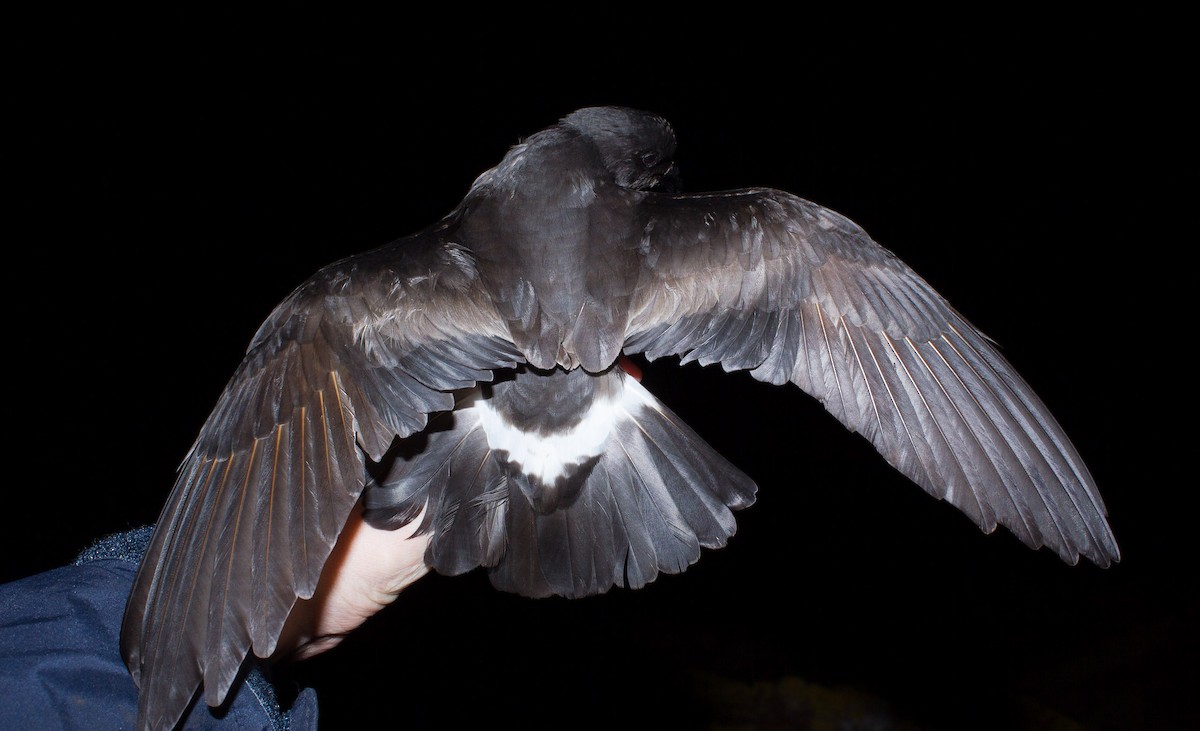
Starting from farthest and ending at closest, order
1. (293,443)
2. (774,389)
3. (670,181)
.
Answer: (774,389)
(670,181)
(293,443)

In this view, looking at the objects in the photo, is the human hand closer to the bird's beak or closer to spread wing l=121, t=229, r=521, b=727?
spread wing l=121, t=229, r=521, b=727

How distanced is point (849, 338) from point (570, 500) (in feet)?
2.30

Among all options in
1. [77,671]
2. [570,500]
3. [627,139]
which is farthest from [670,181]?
[77,671]

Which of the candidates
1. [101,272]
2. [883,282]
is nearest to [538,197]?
[883,282]

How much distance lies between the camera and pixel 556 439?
184cm

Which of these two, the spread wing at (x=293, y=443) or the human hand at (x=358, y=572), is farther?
the human hand at (x=358, y=572)

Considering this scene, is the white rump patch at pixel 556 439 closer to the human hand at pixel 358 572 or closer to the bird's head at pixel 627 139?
the human hand at pixel 358 572

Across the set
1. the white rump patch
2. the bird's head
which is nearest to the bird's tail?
the white rump patch

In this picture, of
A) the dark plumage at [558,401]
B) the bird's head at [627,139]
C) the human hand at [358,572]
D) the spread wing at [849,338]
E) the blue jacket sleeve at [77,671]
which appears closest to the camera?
the blue jacket sleeve at [77,671]

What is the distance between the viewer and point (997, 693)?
12.6 ft

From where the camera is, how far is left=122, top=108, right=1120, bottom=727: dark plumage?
4.76ft

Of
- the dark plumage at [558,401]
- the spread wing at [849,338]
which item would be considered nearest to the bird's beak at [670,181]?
the dark plumage at [558,401]

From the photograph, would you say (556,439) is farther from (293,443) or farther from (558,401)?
(293,443)

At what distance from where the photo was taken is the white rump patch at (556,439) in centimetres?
→ 181
